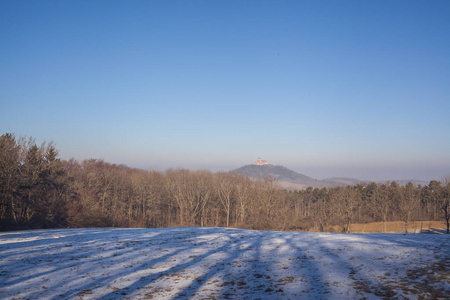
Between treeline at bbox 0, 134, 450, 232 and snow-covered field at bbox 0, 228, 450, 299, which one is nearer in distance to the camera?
snow-covered field at bbox 0, 228, 450, 299

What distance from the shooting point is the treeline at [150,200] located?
31422 mm

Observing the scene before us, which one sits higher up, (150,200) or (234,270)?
(234,270)

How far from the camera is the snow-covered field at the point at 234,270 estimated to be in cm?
707

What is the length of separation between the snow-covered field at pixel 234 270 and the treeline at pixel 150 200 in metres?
20.6

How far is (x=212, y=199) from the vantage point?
65250 millimetres

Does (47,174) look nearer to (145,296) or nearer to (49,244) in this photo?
(49,244)

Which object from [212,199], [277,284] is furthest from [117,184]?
[277,284]

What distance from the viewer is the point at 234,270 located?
9219 mm

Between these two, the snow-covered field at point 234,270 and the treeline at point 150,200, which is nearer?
the snow-covered field at point 234,270

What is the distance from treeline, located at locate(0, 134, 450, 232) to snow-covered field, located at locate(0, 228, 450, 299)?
67.5 feet

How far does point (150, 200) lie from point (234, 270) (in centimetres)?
5359

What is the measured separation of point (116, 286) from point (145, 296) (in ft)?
4.68

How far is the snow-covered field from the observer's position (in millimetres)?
7066

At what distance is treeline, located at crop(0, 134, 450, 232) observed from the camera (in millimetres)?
31422
